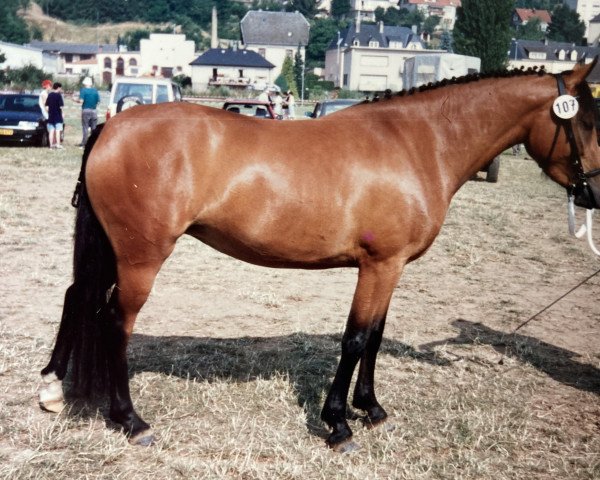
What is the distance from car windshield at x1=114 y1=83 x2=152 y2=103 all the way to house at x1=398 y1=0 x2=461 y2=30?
165 metres

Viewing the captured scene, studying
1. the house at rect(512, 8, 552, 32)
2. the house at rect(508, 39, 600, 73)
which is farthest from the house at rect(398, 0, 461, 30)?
the house at rect(508, 39, 600, 73)

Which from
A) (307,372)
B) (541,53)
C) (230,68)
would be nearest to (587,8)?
(541,53)

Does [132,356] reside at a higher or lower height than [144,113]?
lower

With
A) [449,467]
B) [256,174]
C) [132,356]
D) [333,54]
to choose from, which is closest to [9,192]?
[132,356]

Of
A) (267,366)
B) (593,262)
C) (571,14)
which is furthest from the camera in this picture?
(571,14)

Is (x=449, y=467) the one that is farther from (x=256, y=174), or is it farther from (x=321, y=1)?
(x=321, y=1)

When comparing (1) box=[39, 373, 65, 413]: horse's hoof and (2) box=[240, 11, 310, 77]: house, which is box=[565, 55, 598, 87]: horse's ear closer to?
(1) box=[39, 373, 65, 413]: horse's hoof

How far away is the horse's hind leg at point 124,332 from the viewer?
Result: 377 cm

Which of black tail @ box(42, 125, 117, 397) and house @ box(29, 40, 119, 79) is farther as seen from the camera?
house @ box(29, 40, 119, 79)

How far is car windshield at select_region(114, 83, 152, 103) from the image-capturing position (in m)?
19.4

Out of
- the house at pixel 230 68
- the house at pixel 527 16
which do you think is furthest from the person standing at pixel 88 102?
the house at pixel 527 16

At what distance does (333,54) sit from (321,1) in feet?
226

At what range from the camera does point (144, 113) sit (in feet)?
12.6

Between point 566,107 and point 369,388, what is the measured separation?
6.90ft
